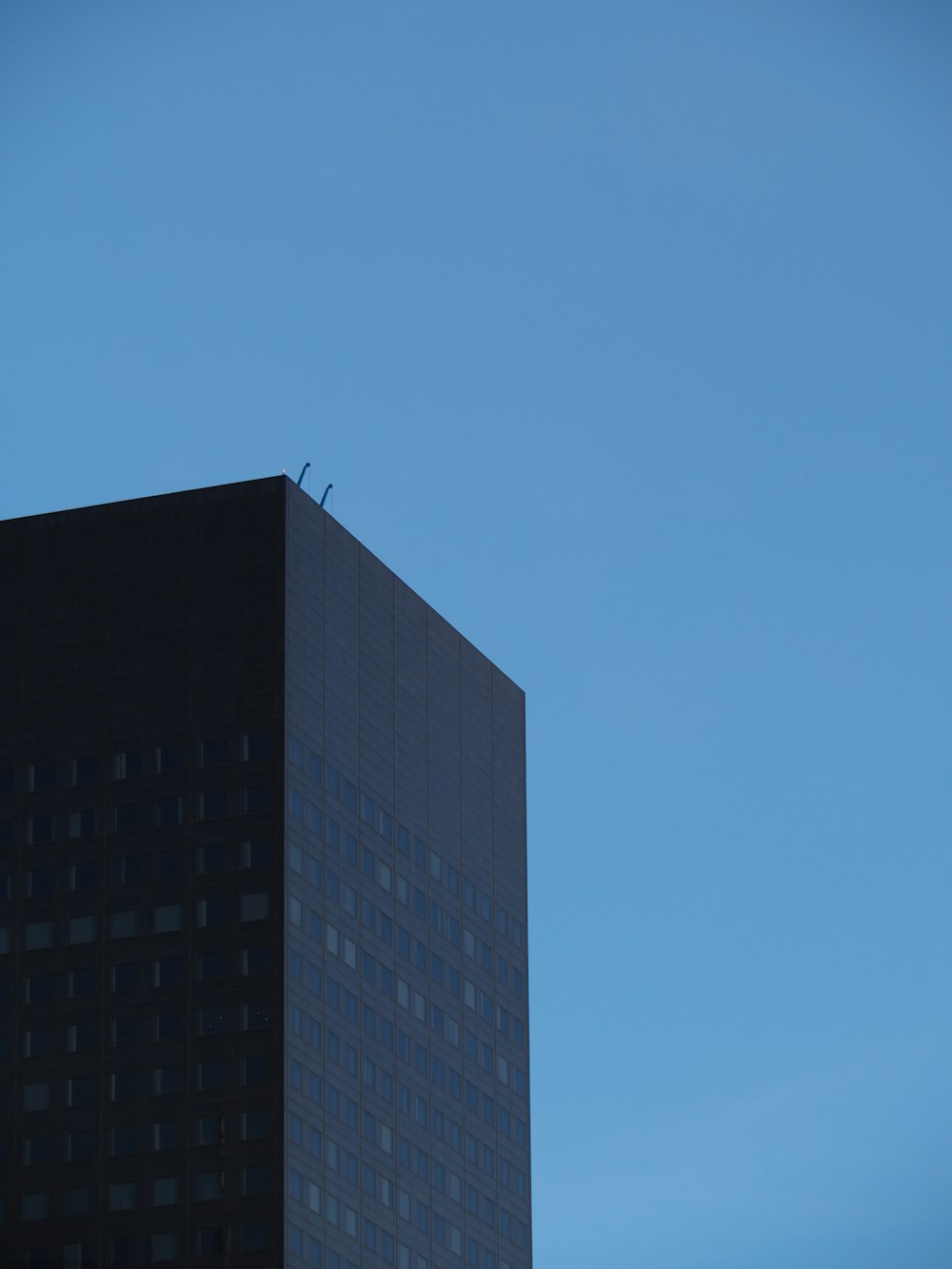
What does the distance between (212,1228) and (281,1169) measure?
4.91 meters

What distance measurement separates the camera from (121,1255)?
200 metres

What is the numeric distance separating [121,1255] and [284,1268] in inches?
367

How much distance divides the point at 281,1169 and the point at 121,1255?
995cm

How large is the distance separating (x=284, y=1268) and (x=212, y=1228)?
4.76m

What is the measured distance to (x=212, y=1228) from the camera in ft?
653

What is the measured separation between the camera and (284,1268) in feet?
648

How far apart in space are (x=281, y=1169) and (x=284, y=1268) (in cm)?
552

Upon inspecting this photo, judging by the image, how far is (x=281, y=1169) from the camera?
199750mm
